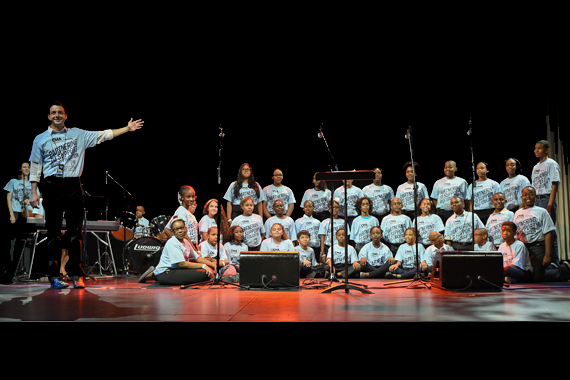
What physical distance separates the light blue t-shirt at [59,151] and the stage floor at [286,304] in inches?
49.8

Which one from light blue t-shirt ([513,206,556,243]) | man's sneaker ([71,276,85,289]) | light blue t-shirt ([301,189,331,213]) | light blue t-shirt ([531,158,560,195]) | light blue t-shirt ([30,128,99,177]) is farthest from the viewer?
light blue t-shirt ([301,189,331,213])

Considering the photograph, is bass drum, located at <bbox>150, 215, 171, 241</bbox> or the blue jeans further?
bass drum, located at <bbox>150, 215, 171, 241</bbox>

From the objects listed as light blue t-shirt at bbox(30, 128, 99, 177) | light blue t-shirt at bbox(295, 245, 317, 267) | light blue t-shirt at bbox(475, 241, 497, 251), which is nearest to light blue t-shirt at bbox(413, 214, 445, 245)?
light blue t-shirt at bbox(475, 241, 497, 251)

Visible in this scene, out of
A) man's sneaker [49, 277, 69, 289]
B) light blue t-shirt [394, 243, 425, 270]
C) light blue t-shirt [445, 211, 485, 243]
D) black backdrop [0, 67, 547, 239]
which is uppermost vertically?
black backdrop [0, 67, 547, 239]

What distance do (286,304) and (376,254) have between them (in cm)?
345

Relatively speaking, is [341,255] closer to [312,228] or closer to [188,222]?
[312,228]

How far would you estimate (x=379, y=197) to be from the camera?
25.6ft

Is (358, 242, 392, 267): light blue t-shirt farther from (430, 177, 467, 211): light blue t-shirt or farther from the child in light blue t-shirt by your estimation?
(430, 177, 467, 211): light blue t-shirt

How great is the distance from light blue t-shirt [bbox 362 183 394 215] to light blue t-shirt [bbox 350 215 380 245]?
427 mm

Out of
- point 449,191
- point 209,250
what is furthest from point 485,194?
point 209,250

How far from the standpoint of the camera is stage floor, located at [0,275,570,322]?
10.2ft
